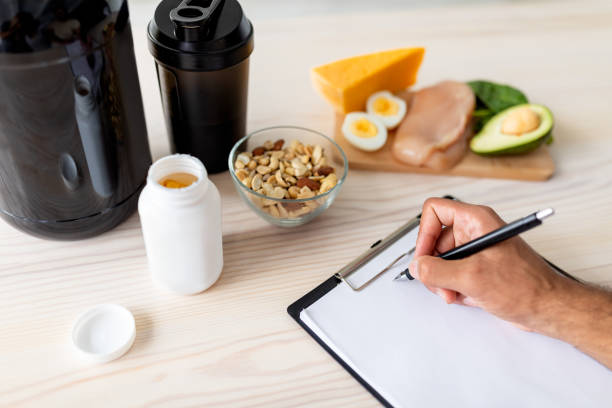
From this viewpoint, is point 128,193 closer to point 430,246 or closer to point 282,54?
point 430,246

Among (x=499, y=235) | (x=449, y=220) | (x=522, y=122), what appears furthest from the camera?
(x=522, y=122)

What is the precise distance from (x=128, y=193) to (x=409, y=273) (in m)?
0.42

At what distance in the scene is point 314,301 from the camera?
2.46ft

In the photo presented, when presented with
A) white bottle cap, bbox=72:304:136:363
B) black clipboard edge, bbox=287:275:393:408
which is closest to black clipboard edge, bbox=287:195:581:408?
black clipboard edge, bbox=287:275:393:408

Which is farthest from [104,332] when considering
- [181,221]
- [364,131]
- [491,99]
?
[491,99]

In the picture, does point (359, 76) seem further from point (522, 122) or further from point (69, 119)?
point (69, 119)

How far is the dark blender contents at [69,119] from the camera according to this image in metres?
0.59

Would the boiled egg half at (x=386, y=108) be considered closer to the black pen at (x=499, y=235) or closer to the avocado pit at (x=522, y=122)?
the avocado pit at (x=522, y=122)

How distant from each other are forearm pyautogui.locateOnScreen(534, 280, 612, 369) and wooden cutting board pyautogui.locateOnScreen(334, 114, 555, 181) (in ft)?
1.04

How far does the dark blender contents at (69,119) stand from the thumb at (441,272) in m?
0.43

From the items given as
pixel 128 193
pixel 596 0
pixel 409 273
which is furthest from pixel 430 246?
pixel 596 0

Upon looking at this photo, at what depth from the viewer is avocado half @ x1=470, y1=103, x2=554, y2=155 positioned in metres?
0.94

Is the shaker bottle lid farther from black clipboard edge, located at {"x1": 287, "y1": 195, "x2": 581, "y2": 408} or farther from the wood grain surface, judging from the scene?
black clipboard edge, located at {"x1": 287, "y1": 195, "x2": 581, "y2": 408}

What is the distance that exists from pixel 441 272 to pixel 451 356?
0.37ft
